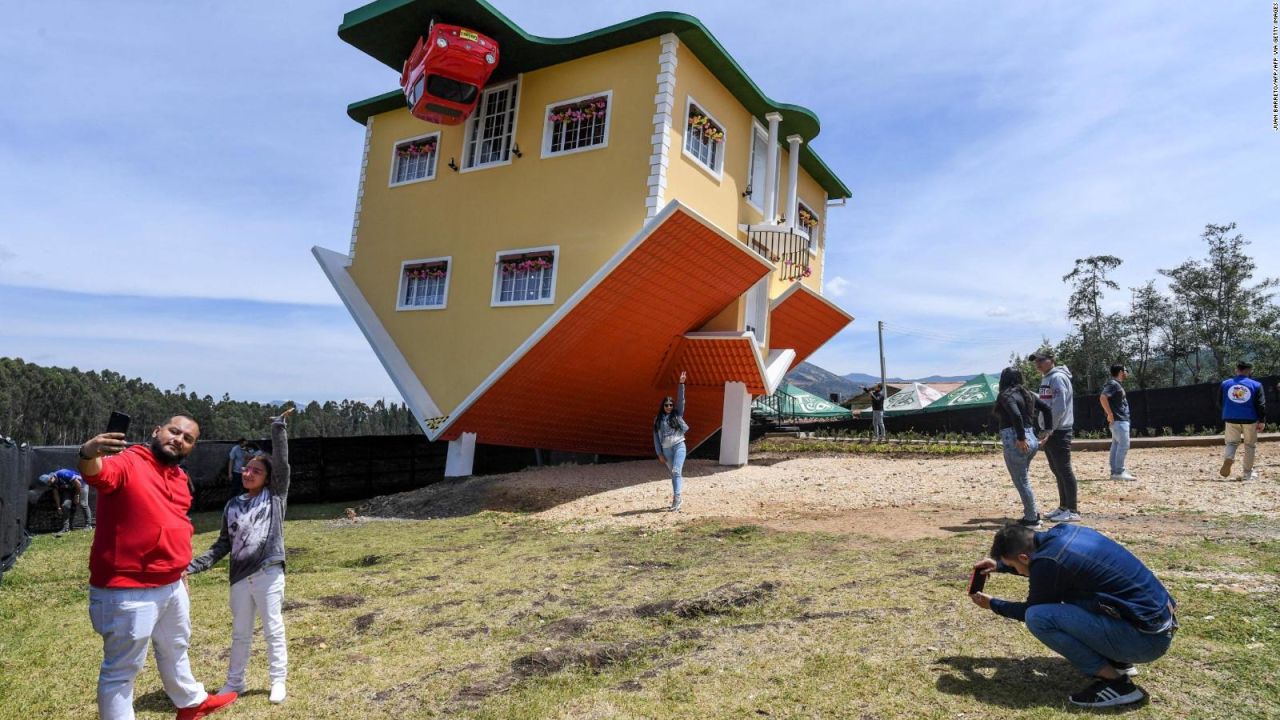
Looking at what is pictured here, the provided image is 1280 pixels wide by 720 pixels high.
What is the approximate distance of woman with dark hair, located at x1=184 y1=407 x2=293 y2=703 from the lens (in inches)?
189

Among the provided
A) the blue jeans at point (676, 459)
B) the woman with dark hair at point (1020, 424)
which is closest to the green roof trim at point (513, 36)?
the blue jeans at point (676, 459)

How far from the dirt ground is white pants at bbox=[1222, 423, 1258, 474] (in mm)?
390

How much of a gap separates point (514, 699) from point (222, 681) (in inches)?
90.4

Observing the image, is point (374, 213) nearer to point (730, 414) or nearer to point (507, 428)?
point (507, 428)

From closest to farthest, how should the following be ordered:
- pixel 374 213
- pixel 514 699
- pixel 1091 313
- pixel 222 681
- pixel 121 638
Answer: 1. pixel 121 638
2. pixel 514 699
3. pixel 222 681
4. pixel 374 213
5. pixel 1091 313

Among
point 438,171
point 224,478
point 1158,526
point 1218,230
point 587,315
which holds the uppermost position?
point 1218,230

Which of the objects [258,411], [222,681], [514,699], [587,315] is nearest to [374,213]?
[587,315]

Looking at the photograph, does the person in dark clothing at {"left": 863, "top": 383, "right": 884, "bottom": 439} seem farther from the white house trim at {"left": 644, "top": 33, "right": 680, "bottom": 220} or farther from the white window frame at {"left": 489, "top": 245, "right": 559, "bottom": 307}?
the white window frame at {"left": 489, "top": 245, "right": 559, "bottom": 307}

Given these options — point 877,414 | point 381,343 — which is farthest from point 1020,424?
point 877,414

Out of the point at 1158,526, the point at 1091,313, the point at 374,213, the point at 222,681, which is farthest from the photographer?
the point at 1091,313

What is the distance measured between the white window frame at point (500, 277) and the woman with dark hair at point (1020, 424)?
9245 millimetres

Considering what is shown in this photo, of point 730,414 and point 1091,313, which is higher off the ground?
point 1091,313

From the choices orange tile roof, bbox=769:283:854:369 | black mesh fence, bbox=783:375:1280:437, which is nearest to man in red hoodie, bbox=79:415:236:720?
orange tile roof, bbox=769:283:854:369

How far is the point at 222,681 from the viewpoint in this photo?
5.25m
